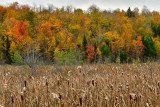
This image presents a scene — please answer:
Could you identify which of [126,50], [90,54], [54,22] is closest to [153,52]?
[126,50]

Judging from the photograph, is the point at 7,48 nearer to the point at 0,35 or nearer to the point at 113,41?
the point at 0,35

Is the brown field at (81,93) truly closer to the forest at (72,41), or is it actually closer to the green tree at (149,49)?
the forest at (72,41)

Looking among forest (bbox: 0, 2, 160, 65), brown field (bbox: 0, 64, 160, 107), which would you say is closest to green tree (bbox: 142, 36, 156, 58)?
forest (bbox: 0, 2, 160, 65)

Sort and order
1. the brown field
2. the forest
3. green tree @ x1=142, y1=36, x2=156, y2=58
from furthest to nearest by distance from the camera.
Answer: green tree @ x1=142, y1=36, x2=156, y2=58 < the forest < the brown field

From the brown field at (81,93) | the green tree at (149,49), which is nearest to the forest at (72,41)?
the green tree at (149,49)

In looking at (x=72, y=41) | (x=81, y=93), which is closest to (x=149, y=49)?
(x=72, y=41)

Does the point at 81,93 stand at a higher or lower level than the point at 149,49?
higher

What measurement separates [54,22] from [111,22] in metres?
20.0

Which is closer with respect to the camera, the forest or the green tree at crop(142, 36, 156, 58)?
the forest

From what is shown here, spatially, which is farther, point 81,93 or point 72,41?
point 72,41

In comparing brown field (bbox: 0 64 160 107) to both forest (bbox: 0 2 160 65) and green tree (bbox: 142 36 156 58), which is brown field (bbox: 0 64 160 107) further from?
green tree (bbox: 142 36 156 58)

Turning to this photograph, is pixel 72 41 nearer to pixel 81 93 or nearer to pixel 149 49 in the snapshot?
pixel 149 49

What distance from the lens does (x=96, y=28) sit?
43281 millimetres

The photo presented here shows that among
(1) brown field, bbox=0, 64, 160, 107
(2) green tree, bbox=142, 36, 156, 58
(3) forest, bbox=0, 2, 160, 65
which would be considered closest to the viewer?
(1) brown field, bbox=0, 64, 160, 107
